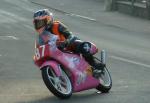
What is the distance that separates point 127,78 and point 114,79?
266mm

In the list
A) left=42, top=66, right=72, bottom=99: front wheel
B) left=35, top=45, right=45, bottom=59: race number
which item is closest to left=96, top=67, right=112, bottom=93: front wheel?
left=42, top=66, right=72, bottom=99: front wheel

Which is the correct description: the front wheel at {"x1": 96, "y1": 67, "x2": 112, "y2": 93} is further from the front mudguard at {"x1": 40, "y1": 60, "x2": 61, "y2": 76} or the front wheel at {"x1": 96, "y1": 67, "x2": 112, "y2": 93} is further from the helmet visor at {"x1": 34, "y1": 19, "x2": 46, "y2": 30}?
the helmet visor at {"x1": 34, "y1": 19, "x2": 46, "y2": 30}

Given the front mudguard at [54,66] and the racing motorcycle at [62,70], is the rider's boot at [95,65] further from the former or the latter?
the front mudguard at [54,66]

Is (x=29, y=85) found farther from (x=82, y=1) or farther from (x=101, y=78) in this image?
(x=82, y=1)

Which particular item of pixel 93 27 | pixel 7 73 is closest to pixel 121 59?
pixel 7 73

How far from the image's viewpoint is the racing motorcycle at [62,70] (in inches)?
434

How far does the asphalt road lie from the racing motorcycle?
19 centimetres

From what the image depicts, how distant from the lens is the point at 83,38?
23.2 m

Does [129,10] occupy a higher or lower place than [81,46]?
lower

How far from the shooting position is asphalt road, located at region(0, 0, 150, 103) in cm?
1168

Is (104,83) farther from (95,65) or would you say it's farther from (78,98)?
(78,98)

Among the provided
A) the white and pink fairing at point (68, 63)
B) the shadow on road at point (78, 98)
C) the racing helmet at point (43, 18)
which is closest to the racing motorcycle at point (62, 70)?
the white and pink fairing at point (68, 63)

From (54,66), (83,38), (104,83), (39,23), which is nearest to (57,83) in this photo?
(54,66)

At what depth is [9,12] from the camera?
33812mm
